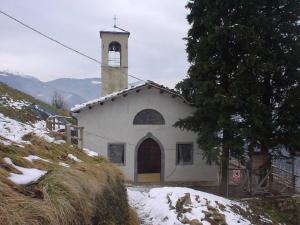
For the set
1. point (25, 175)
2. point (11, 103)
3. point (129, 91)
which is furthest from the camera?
point (11, 103)

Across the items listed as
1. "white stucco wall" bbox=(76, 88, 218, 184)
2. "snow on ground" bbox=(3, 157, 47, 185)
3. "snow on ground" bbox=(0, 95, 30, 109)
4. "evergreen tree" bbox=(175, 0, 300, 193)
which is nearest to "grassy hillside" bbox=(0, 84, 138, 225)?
"snow on ground" bbox=(3, 157, 47, 185)

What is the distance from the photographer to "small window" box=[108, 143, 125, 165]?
69.7 feet

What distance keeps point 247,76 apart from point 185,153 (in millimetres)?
5902

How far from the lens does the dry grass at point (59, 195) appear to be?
4.07 metres

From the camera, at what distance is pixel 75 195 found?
5.00m

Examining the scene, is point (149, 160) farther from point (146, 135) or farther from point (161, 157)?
point (146, 135)

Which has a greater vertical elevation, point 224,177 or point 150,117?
point 150,117

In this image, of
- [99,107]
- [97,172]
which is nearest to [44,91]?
[99,107]

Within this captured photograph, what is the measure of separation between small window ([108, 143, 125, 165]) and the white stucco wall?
21 centimetres

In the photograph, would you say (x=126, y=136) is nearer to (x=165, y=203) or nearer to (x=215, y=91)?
(x=215, y=91)

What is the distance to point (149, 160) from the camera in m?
21.6

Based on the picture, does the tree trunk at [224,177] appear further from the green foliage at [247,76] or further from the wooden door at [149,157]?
the wooden door at [149,157]

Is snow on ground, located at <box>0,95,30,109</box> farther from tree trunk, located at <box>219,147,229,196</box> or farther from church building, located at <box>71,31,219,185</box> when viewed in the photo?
tree trunk, located at <box>219,147,229,196</box>

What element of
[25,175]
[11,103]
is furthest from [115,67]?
[25,175]
